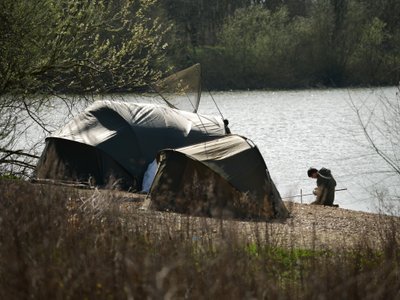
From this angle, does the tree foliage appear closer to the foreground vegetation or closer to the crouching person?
the crouching person

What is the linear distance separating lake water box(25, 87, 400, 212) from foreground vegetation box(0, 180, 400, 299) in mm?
4349

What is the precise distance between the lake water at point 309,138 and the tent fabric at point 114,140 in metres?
0.64

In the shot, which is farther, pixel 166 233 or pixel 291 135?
pixel 291 135

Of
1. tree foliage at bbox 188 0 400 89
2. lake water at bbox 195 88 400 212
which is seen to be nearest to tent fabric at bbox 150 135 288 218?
lake water at bbox 195 88 400 212

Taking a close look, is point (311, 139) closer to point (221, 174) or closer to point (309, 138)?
point (309, 138)

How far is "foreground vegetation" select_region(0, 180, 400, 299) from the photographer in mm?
5234

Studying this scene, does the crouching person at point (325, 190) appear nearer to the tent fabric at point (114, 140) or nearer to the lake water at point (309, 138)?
the lake water at point (309, 138)

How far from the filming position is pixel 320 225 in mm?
15164

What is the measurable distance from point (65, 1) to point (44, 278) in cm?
1168

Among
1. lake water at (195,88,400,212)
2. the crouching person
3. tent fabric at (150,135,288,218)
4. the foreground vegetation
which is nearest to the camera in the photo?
the foreground vegetation

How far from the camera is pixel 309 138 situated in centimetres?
4078

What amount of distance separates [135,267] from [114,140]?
13668 millimetres

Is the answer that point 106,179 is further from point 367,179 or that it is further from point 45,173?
point 367,179

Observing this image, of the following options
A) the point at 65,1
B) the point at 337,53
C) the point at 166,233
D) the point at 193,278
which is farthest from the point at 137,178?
the point at 337,53
